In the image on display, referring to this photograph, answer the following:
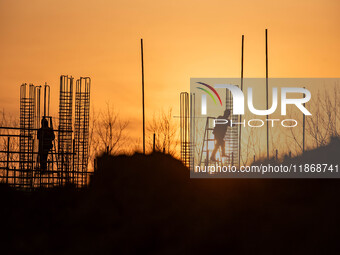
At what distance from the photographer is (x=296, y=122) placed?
31672mm

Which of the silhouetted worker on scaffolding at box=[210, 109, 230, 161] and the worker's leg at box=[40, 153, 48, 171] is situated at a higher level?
the silhouetted worker on scaffolding at box=[210, 109, 230, 161]

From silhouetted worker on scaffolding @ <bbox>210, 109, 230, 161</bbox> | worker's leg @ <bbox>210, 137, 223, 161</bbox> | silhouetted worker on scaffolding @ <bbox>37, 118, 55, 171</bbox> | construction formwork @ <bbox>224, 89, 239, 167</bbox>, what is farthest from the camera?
construction formwork @ <bbox>224, 89, 239, 167</bbox>

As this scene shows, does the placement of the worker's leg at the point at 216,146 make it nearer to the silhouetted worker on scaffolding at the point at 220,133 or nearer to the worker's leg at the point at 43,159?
the silhouetted worker on scaffolding at the point at 220,133

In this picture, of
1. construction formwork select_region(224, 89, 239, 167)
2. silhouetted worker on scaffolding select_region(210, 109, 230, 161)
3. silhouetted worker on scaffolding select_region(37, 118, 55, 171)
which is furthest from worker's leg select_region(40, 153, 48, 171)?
construction formwork select_region(224, 89, 239, 167)

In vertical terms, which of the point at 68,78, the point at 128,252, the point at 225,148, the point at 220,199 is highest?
the point at 68,78

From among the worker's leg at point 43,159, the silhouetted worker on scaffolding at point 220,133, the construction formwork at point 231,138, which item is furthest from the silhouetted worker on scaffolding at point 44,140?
the construction formwork at point 231,138

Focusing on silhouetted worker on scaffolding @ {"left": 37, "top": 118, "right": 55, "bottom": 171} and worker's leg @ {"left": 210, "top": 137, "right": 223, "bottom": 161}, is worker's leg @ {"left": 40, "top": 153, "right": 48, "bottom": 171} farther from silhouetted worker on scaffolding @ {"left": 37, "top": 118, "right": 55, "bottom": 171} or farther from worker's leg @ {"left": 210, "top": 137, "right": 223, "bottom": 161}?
worker's leg @ {"left": 210, "top": 137, "right": 223, "bottom": 161}

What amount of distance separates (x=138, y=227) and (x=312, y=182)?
14.0ft

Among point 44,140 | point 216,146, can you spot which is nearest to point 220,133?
point 216,146

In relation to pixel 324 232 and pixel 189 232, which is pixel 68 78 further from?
pixel 324 232

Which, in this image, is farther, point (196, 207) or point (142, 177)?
point (142, 177)

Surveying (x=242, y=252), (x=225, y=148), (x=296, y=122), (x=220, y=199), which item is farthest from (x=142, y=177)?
(x=296, y=122)

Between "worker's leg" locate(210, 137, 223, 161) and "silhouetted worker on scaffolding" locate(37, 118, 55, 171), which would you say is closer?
"silhouetted worker on scaffolding" locate(37, 118, 55, 171)

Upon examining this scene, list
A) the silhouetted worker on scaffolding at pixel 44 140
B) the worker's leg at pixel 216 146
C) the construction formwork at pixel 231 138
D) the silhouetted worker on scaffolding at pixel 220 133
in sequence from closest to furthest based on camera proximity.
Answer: the silhouetted worker on scaffolding at pixel 44 140 < the silhouetted worker on scaffolding at pixel 220 133 < the worker's leg at pixel 216 146 < the construction formwork at pixel 231 138
